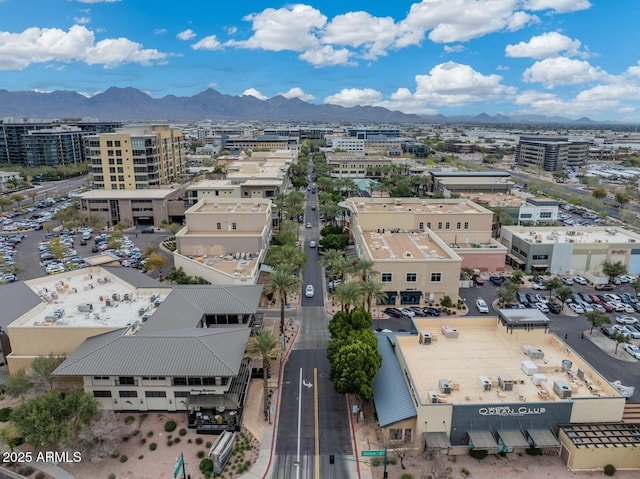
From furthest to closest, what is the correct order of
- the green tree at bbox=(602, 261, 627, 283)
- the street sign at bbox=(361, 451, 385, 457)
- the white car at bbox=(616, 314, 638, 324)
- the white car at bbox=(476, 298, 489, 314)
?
the green tree at bbox=(602, 261, 627, 283)
the white car at bbox=(476, 298, 489, 314)
the white car at bbox=(616, 314, 638, 324)
the street sign at bbox=(361, 451, 385, 457)

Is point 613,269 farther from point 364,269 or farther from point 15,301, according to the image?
point 15,301

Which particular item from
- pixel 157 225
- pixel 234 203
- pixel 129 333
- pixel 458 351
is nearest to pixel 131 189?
pixel 157 225

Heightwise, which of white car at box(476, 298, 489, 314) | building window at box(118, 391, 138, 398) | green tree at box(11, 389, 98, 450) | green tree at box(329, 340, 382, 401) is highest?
green tree at box(329, 340, 382, 401)

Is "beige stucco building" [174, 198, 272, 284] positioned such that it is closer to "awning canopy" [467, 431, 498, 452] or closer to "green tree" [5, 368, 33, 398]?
"green tree" [5, 368, 33, 398]

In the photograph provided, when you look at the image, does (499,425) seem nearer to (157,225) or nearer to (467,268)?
(467,268)

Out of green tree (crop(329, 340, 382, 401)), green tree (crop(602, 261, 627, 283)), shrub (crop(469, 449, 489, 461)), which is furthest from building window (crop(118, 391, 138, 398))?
green tree (crop(602, 261, 627, 283))
